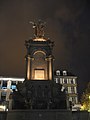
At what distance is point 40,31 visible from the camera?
1642 inches

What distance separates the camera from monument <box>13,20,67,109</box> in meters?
33.7

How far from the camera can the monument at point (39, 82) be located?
3369 centimetres

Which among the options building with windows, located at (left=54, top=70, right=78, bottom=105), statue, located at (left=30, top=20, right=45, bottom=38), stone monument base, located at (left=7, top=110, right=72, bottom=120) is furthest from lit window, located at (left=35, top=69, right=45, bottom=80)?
building with windows, located at (left=54, top=70, right=78, bottom=105)

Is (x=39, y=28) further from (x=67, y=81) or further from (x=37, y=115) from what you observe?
(x=67, y=81)

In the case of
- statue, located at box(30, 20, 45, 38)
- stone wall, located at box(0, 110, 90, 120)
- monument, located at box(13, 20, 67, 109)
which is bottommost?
stone wall, located at box(0, 110, 90, 120)

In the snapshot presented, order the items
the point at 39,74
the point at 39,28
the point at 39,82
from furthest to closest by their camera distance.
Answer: the point at 39,28
the point at 39,74
the point at 39,82

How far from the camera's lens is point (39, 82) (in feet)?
117

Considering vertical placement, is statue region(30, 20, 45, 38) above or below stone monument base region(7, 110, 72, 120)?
above

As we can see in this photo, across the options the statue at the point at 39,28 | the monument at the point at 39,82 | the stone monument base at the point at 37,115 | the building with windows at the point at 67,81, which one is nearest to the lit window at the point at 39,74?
the monument at the point at 39,82

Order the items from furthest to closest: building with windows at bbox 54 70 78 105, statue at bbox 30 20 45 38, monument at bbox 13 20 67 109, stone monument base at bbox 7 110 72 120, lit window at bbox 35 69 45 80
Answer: building with windows at bbox 54 70 78 105 → statue at bbox 30 20 45 38 → lit window at bbox 35 69 45 80 → monument at bbox 13 20 67 109 → stone monument base at bbox 7 110 72 120

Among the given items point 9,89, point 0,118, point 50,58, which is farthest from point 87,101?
point 9,89

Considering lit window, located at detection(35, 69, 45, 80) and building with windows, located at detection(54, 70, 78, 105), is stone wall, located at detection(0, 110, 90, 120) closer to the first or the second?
lit window, located at detection(35, 69, 45, 80)

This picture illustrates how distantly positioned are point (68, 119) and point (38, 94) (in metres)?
7.15

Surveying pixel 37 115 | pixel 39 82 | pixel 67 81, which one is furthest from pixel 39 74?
pixel 67 81
